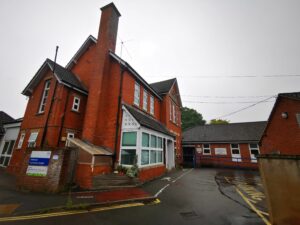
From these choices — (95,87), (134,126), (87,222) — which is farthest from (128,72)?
(87,222)

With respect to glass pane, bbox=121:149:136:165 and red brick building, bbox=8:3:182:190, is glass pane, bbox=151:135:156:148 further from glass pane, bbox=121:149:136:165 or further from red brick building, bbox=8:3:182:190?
glass pane, bbox=121:149:136:165

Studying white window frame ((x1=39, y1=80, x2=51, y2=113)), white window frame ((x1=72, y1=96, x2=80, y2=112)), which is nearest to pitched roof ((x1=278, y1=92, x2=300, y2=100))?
white window frame ((x1=72, y1=96, x2=80, y2=112))

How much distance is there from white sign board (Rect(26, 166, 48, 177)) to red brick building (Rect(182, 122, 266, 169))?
63.9ft

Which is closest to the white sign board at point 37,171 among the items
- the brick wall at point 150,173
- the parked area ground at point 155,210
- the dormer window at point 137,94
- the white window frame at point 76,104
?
the parked area ground at point 155,210

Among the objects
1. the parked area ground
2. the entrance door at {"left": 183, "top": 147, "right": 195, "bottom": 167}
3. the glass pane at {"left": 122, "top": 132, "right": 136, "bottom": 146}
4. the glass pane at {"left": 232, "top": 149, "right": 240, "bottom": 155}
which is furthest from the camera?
the entrance door at {"left": 183, "top": 147, "right": 195, "bottom": 167}

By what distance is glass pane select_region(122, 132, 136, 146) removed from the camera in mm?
9858

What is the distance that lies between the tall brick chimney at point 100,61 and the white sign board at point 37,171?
3.37 meters

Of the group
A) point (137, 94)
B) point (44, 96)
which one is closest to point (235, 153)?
point (137, 94)

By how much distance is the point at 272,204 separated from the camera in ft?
13.3

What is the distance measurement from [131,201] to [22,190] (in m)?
5.63

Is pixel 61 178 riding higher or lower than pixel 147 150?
lower

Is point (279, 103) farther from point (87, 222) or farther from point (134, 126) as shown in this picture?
point (87, 222)

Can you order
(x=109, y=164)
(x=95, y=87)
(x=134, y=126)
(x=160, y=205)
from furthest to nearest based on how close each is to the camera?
(x=95, y=87)
(x=134, y=126)
(x=109, y=164)
(x=160, y=205)

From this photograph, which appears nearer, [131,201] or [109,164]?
[131,201]
